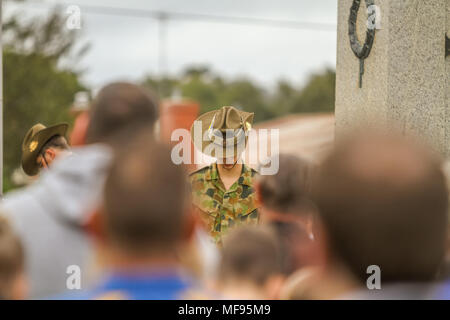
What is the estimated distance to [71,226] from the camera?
2.08 metres

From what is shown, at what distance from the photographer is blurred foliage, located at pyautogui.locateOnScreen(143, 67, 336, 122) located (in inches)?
1390

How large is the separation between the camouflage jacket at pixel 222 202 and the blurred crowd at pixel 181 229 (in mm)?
1934

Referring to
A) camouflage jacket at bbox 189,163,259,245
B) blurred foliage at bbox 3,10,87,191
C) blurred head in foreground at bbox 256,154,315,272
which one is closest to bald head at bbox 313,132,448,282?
blurred head in foreground at bbox 256,154,315,272

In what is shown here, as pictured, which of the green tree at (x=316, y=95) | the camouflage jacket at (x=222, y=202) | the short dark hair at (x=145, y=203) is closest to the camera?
the short dark hair at (x=145, y=203)

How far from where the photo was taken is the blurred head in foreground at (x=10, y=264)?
181 centimetres

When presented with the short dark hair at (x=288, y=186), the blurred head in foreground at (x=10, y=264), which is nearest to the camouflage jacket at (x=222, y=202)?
the short dark hair at (x=288, y=186)

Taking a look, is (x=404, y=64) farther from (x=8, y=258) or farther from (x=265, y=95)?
(x=265, y=95)

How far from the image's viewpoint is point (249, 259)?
189cm

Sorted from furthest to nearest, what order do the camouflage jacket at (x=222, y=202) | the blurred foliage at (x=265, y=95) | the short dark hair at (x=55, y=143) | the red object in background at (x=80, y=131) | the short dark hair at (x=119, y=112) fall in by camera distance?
the blurred foliage at (x=265, y=95), the camouflage jacket at (x=222, y=202), the short dark hair at (x=55, y=143), the red object in background at (x=80, y=131), the short dark hair at (x=119, y=112)

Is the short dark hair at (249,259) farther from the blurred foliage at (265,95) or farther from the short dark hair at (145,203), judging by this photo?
the blurred foliage at (265,95)

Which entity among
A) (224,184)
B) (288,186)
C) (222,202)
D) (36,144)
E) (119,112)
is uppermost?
(119,112)

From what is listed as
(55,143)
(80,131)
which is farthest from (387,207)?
(55,143)
